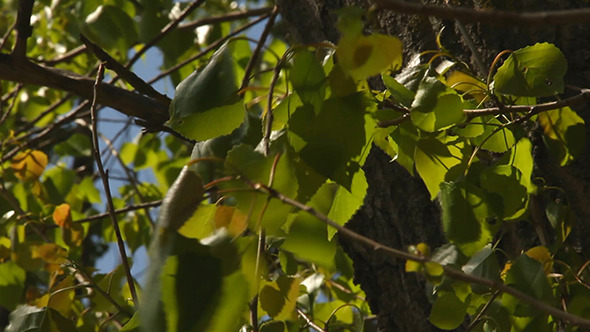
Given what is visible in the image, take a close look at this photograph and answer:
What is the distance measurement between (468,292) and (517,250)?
22cm

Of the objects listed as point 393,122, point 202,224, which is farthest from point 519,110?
point 202,224

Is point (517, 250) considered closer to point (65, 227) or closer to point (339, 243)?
point (339, 243)

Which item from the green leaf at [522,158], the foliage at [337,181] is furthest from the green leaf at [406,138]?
the green leaf at [522,158]

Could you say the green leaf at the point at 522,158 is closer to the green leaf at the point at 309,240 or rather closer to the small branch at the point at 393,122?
the small branch at the point at 393,122

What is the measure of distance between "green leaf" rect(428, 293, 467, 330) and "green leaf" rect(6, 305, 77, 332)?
454 mm

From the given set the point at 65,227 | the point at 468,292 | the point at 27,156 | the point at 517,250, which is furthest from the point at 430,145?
the point at 27,156

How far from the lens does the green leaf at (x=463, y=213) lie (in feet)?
2.44

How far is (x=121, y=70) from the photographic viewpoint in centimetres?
86

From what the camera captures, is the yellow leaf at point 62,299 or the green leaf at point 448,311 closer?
the green leaf at point 448,311

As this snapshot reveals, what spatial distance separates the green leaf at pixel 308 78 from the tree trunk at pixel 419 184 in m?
0.34

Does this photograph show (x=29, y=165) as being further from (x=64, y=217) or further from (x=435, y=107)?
(x=435, y=107)

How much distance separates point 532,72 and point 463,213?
15cm

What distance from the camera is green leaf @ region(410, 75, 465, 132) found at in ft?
2.21

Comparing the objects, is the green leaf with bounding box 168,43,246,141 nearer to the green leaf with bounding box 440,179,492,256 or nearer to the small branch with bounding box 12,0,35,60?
the green leaf with bounding box 440,179,492,256
